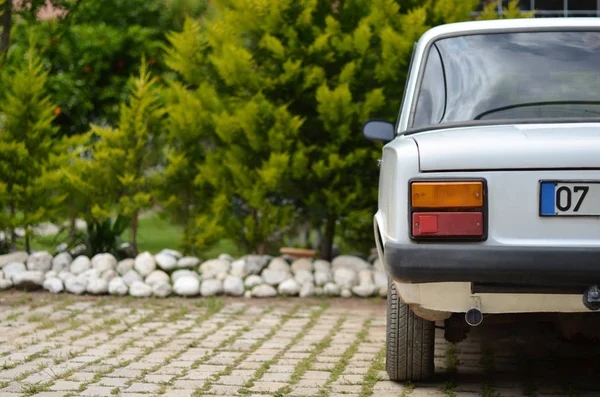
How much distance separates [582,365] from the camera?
18.2 ft

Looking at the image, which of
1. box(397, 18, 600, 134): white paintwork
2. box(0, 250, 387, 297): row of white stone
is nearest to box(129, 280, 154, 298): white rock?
box(0, 250, 387, 297): row of white stone

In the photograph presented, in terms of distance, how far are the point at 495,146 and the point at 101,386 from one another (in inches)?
91.4

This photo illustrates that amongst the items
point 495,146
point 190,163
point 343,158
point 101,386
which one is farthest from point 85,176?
point 495,146

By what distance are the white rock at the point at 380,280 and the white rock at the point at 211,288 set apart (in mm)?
1313

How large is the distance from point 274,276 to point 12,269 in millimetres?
2301

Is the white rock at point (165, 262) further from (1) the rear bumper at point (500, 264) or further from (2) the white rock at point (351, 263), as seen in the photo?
(1) the rear bumper at point (500, 264)

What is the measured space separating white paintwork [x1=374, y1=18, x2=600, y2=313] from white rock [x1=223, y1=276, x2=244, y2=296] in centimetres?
405

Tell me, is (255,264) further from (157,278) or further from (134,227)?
(134,227)

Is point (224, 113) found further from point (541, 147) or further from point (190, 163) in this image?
point (541, 147)

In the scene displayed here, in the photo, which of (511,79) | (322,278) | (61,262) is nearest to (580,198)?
(511,79)

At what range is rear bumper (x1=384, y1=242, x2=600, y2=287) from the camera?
3.90 meters

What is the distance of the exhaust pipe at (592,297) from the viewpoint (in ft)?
12.9

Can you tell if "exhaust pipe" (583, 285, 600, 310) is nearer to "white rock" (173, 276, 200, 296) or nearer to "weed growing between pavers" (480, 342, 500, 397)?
"weed growing between pavers" (480, 342, 500, 397)

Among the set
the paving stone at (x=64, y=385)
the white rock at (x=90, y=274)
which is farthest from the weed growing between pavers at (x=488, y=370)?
the white rock at (x=90, y=274)
